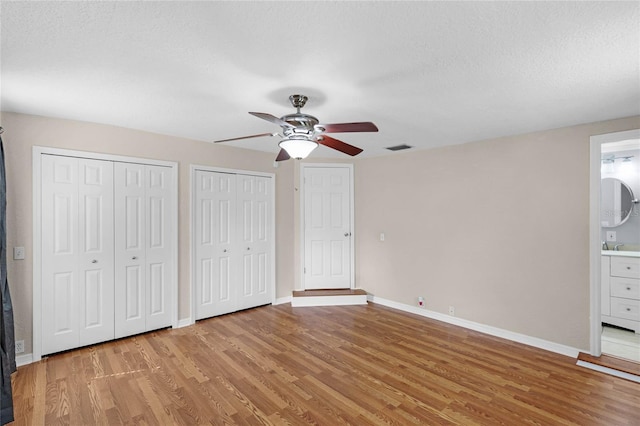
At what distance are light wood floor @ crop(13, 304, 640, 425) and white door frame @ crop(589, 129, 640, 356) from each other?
366 mm

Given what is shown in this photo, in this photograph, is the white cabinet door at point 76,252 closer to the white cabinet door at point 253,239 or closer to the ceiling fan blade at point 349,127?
the white cabinet door at point 253,239

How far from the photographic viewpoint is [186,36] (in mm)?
1631

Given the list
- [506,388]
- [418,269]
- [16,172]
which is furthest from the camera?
[418,269]

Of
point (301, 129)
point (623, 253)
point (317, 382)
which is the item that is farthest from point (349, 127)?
point (623, 253)

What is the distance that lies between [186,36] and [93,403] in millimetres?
2707

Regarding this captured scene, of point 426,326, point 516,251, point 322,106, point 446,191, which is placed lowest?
point 426,326

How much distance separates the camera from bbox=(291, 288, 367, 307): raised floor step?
4746 mm

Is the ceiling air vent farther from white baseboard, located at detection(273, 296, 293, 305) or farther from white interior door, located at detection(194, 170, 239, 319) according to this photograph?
white baseboard, located at detection(273, 296, 293, 305)

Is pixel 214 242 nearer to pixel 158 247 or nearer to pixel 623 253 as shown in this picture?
pixel 158 247

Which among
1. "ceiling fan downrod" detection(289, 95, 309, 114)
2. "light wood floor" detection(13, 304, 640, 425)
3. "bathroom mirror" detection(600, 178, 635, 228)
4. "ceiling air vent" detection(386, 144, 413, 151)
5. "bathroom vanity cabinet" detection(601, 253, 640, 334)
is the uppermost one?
"ceiling air vent" detection(386, 144, 413, 151)

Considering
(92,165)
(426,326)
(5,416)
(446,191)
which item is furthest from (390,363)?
(92,165)

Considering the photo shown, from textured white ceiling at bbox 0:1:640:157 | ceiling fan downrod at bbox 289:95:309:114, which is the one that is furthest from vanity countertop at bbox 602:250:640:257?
ceiling fan downrod at bbox 289:95:309:114

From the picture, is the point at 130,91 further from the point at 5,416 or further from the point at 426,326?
the point at 426,326

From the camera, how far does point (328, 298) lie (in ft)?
15.7
